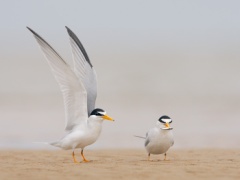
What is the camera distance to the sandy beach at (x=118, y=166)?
31.8 ft

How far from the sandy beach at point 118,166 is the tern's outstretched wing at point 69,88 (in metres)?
0.61

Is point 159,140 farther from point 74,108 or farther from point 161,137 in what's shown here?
point 74,108

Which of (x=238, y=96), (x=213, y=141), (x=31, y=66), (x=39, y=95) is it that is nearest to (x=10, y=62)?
(x=31, y=66)

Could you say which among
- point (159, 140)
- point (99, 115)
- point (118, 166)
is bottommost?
point (118, 166)

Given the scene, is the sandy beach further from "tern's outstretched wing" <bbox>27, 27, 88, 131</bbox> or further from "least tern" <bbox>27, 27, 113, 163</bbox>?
"tern's outstretched wing" <bbox>27, 27, 88, 131</bbox>

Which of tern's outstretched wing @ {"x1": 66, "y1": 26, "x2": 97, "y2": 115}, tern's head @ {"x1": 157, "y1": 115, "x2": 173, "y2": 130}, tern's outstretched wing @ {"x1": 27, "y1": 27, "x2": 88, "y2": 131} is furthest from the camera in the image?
tern's outstretched wing @ {"x1": 66, "y1": 26, "x2": 97, "y2": 115}

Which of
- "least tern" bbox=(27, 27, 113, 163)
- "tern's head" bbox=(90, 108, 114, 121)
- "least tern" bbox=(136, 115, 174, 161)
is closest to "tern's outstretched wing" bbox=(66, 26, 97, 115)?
"least tern" bbox=(27, 27, 113, 163)

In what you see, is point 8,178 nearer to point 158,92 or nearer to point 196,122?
point 196,122

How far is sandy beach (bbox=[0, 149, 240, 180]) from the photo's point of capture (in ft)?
31.8

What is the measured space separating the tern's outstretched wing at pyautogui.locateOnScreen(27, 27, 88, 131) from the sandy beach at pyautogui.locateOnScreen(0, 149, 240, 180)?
610 millimetres

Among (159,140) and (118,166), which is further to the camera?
(159,140)

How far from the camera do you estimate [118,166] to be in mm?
10750

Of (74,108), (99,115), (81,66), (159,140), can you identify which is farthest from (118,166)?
(81,66)

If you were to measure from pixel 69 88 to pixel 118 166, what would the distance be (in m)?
1.41
